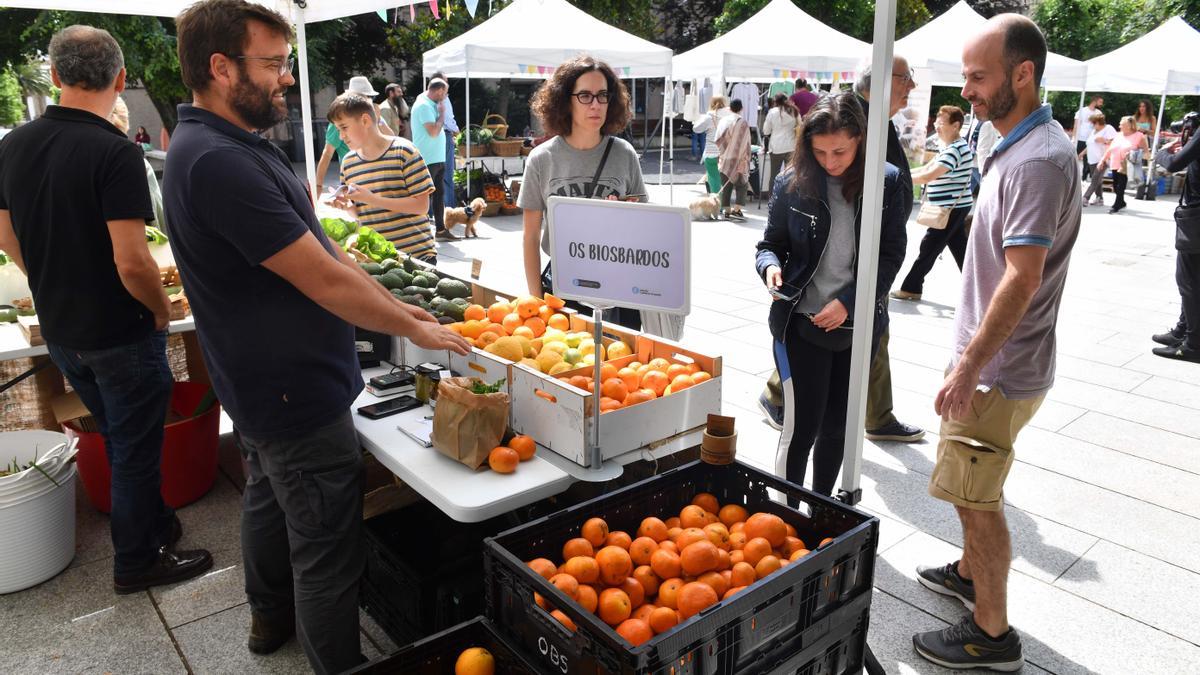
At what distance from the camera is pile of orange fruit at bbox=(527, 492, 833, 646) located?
182 centimetres

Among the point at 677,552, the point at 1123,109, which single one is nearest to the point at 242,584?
the point at 677,552

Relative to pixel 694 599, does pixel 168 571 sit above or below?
below

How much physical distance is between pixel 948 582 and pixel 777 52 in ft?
35.8

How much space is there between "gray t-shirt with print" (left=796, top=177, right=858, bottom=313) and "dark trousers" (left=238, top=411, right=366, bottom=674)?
1676 mm

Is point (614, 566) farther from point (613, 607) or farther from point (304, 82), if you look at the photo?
point (304, 82)

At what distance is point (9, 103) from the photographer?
24.1 meters

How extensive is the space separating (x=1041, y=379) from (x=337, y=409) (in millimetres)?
2019

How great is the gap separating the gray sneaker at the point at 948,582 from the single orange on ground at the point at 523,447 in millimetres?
1717

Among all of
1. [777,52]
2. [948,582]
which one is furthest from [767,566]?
[777,52]

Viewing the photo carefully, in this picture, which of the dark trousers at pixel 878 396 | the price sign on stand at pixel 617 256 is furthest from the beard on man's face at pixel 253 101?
the dark trousers at pixel 878 396

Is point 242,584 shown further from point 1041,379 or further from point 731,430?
point 1041,379

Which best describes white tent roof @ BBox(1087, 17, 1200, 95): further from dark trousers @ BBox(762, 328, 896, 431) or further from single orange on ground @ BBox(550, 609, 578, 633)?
single orange on ground @ BBox(550, 609, 578, 633)

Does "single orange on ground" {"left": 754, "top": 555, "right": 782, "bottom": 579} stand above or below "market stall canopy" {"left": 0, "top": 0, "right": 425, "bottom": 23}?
below

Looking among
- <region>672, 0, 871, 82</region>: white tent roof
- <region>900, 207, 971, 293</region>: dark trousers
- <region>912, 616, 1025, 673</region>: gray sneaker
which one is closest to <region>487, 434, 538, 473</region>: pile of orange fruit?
<region>912, 616, 1025, 673</region>: gray sneaker
